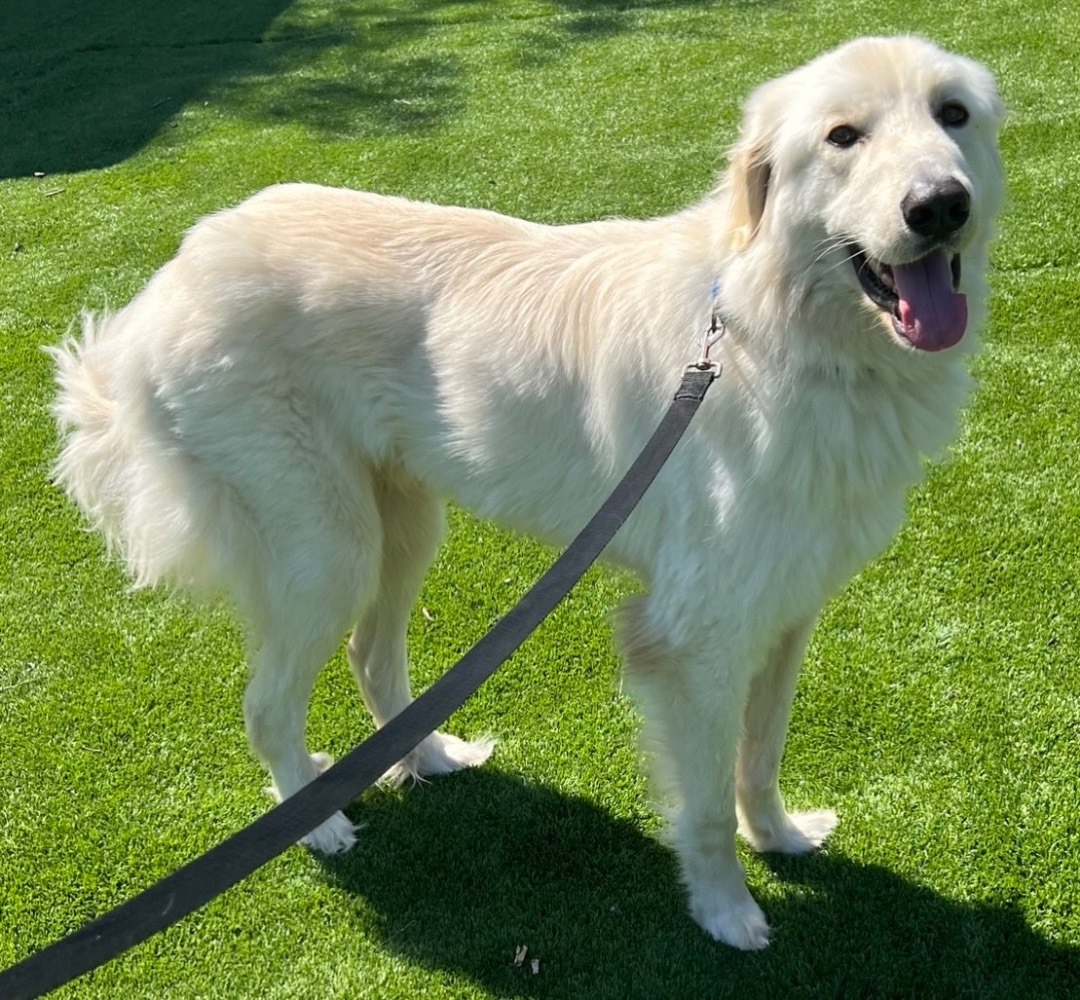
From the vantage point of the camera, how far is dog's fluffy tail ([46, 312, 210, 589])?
9.25 feet

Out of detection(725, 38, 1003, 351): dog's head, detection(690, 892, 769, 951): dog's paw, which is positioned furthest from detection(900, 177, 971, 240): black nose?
detection(690, 892, 769, 951): dog's paw

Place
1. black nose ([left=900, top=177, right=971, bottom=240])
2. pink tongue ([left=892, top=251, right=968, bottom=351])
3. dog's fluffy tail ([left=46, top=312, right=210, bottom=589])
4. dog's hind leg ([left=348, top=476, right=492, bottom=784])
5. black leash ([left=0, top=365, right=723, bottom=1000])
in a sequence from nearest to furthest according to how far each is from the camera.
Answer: black leash ([left=0, top=365, right=723, bottom=1000]) → black nose ([left=900, top=177, right=971, bottom=240]) → pink tongue ([left=892, top=251, right=968, bottom=351]) → dog's fluffy tail ([left=46, top=312, right=210, bottom=589]) → dog's hind leg ([left=348, top=476, right=492, bottom=784])

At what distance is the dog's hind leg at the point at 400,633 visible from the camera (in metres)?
3.12

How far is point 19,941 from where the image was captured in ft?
9.05

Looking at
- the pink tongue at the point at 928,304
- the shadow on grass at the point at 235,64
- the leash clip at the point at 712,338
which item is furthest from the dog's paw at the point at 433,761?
the shadow on grass at the point at 235,64

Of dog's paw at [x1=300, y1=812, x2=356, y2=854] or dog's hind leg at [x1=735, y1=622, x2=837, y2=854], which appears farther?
dog's paw at [x1=300, y1=812, x2=356, y2=854]

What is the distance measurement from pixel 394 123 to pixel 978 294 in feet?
23.0

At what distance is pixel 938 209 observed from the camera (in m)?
1.93

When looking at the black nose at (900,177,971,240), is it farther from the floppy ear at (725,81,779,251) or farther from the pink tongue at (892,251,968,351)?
the floppy ear at (725,81,779,251)

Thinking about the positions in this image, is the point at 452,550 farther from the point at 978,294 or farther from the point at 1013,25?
the point at 1013,25

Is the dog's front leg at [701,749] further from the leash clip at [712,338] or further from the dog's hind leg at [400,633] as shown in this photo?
the dog's hind leg at [400,633]

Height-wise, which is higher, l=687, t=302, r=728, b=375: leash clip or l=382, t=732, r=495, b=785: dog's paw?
l=687, t=302, r=728, b=375: leash clip

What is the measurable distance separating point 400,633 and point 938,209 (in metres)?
2.00

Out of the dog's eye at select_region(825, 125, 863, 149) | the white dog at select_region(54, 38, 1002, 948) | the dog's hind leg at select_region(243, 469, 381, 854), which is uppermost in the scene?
the dog's eye at select_region(825, 125, 863, 149)
